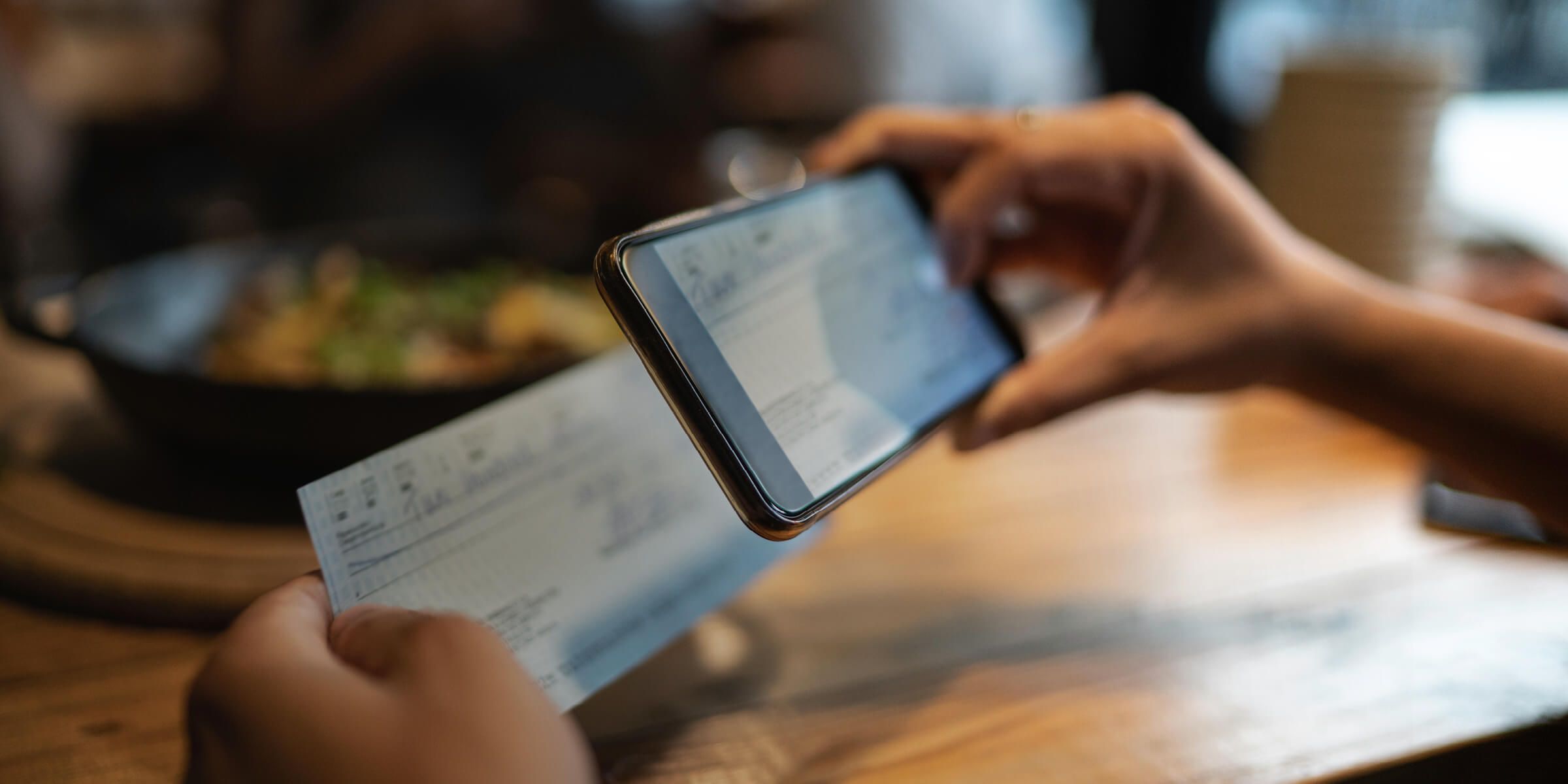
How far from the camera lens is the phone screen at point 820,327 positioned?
438mm

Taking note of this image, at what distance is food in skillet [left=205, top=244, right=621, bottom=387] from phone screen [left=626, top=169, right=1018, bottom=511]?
0.38 m

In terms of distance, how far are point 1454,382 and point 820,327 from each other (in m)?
0.45

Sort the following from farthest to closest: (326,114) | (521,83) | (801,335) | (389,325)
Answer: (521,83), (326,114), (389,325), (801,335)

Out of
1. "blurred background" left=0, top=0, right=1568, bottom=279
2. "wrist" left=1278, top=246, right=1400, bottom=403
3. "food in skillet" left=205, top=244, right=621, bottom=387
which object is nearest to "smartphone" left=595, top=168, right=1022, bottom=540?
"wrist" left=1278, top=246, right=1400, bottom=403

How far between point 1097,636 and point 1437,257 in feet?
2.65

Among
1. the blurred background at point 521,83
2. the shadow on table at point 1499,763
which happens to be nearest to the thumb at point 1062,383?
the shadow on table at point 1499,763

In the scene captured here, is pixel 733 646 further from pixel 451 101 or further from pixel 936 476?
pixel 451 101

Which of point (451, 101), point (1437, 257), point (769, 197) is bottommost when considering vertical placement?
point (451, 101)

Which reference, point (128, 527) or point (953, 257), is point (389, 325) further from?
point (953, 257)

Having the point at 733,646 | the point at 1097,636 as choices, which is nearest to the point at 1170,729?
the point at 1097,636

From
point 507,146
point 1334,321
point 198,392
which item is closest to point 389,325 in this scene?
point 198,392

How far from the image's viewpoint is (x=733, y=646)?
24.8 inches

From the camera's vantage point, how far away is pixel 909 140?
68cm

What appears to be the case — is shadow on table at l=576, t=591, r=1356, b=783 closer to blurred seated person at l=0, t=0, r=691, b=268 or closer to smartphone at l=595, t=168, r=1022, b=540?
smartphone at l=595, t=168, r=1022, b=540
